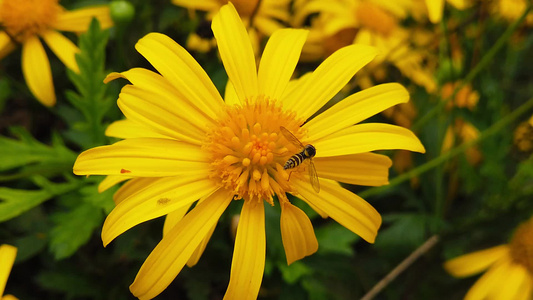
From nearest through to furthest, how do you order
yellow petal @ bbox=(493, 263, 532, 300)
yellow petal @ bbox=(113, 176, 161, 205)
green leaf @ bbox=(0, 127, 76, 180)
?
yellow petal @ bbox=(113, 176, 161, 205), green leaf @ bbox=(0, 127, 76, 180), yellow petal @ bbox=(493, 263, 532, 300)

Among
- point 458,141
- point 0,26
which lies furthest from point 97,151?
point 458,141

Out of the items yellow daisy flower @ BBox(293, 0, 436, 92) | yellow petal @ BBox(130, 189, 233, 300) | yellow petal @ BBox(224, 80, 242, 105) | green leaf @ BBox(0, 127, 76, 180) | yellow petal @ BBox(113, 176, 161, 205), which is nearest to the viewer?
yellow petal @ BBox(130, 189, 233, 300)

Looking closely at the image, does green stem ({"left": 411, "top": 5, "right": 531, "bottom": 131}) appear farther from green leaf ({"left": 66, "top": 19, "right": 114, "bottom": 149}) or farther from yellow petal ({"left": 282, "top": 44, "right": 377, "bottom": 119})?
green leaf ({"left": 66, "top": 19, "right": 114, "bottom": 149})

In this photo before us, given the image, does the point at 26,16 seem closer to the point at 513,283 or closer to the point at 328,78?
the point at 328,78

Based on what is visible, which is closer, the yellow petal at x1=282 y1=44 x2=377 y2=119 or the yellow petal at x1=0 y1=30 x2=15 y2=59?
the yellow petal at x1=282 y1=44 x2=377 y2=119

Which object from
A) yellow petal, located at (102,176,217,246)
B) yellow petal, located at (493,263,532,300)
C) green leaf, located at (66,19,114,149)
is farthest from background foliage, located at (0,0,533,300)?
yellow petal, located at (102,176,217,246)

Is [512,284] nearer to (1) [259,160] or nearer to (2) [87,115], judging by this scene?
(1) [259,160]
